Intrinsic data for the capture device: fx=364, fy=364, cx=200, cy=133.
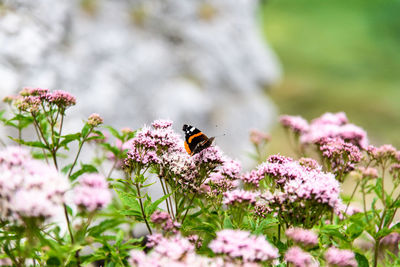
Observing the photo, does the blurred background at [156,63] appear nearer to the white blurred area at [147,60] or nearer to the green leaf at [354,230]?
the white blurred area at [147,60]

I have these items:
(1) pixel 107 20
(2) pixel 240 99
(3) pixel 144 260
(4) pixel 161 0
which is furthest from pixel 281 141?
(3) pixel 144 260

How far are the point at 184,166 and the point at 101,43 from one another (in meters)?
5.17

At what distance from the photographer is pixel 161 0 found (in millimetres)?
7645

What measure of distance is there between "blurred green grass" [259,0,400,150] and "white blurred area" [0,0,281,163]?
416cm

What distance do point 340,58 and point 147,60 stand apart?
1372 centimetres

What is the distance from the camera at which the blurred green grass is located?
47.2 ft

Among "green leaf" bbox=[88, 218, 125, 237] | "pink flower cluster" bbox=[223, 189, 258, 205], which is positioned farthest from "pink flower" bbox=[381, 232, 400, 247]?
"green leaf" bbox=[88, 218, 125, 237]

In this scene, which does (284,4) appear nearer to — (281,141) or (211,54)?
(281,141)

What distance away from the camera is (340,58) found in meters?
18.1

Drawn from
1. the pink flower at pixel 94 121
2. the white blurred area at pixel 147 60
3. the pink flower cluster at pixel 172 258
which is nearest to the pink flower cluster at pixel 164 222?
the pink flower cluster at pixel 172 258

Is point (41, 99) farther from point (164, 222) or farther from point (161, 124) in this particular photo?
point (164, 222)

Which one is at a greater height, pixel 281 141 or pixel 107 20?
pixel 281 141

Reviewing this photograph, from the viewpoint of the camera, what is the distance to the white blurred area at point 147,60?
16.4 feet

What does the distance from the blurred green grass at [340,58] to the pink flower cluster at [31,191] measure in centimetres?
1122
